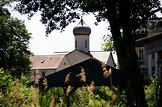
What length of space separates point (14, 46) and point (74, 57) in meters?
33.1

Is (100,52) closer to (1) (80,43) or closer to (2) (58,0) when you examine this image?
(1) (80,43)

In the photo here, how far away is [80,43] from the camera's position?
259ft

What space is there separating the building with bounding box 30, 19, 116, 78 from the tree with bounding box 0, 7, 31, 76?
28.2 metres

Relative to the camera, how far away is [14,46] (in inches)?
1521


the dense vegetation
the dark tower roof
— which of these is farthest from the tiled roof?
the dense vegetation

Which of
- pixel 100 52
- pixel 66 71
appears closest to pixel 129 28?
pixel 66 71

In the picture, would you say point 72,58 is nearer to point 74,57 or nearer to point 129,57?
point 74,57

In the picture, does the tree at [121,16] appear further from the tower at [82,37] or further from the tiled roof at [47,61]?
the tower at [82,37]

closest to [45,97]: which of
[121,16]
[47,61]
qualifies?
[121,16]

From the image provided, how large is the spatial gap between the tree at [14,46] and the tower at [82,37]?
37.7 meters

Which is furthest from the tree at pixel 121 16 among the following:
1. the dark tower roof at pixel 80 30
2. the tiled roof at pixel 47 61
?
the dark tower roof at pixel 80 30

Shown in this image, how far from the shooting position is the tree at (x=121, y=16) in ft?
42.8

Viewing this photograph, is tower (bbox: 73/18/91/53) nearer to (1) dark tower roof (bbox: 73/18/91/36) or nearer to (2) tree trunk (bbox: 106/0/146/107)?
(1) dark tower roof (bbox: 73/18/91/36)

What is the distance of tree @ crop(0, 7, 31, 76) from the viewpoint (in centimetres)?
3728
